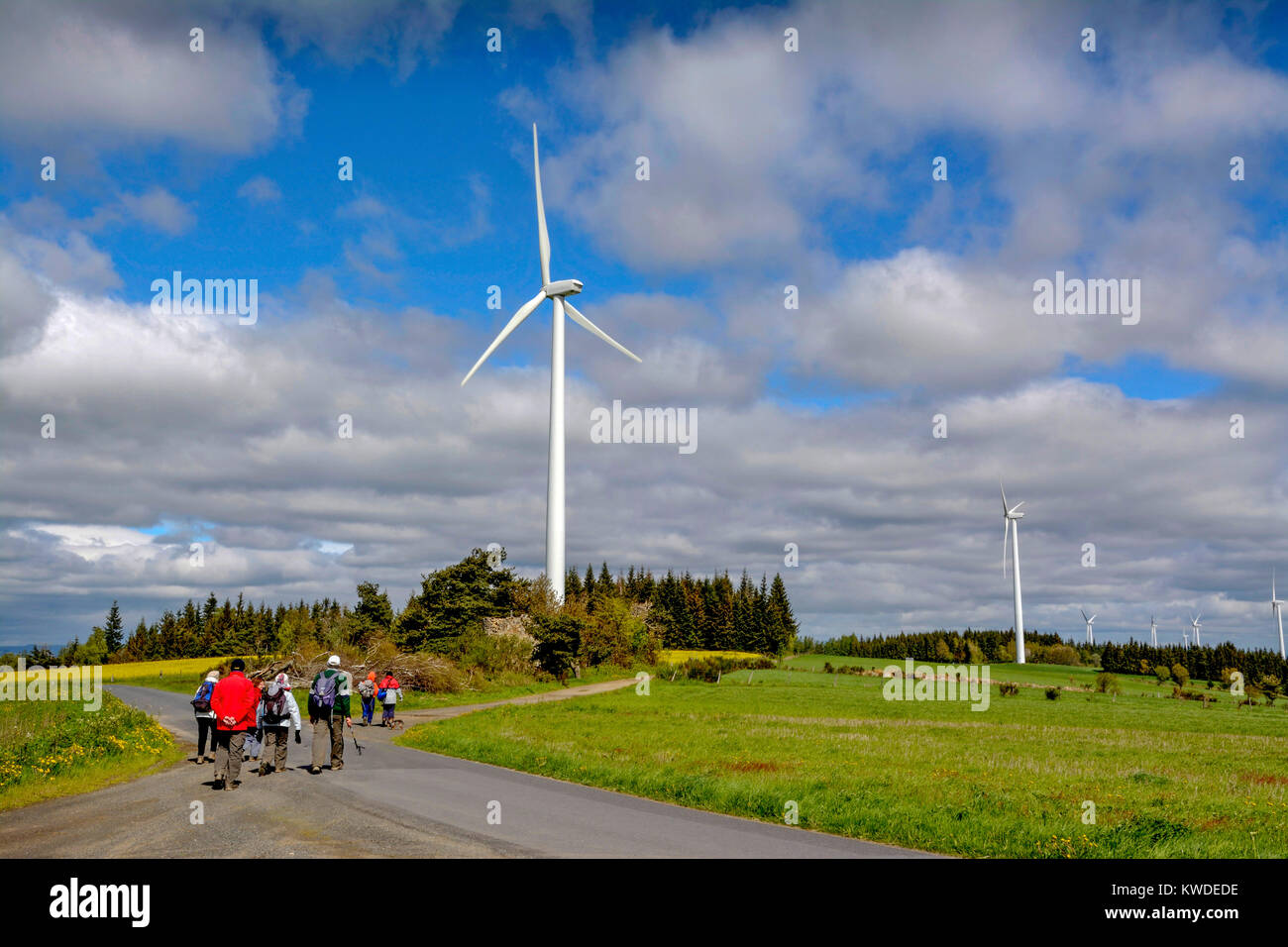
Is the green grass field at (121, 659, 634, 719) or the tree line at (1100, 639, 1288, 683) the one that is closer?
the green grass field at (121, 659, 634, 719)

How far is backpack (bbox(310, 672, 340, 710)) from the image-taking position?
17.9m

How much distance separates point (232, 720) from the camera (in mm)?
15328

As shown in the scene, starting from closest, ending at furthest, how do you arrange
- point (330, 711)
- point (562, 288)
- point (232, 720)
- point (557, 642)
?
point (232, 720) < point (330, 711) < point (557, 642) < point (562, 288)

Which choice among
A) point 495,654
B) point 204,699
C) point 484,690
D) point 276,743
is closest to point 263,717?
point 276,743

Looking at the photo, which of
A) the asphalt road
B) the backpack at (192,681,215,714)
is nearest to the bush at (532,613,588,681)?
the backpack at (192,681,215,714)

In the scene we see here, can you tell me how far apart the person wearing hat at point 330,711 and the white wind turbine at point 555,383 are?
4497cm

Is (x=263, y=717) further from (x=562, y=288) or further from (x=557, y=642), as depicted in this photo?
(x=562, y=288)

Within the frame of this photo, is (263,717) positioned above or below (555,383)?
below

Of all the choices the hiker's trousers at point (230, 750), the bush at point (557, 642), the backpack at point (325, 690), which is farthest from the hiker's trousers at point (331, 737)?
the bush at point (557, 642)

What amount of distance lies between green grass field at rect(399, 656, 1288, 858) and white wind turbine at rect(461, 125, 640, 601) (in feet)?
63.3

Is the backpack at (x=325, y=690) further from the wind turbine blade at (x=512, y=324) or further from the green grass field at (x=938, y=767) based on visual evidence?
the wind turbine blade at (x=512, y=324)

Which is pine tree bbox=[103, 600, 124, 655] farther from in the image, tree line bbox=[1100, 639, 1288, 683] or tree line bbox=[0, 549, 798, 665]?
tree line bbox=[1100, 639, 1288, 683]

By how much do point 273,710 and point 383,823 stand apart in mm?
7222
